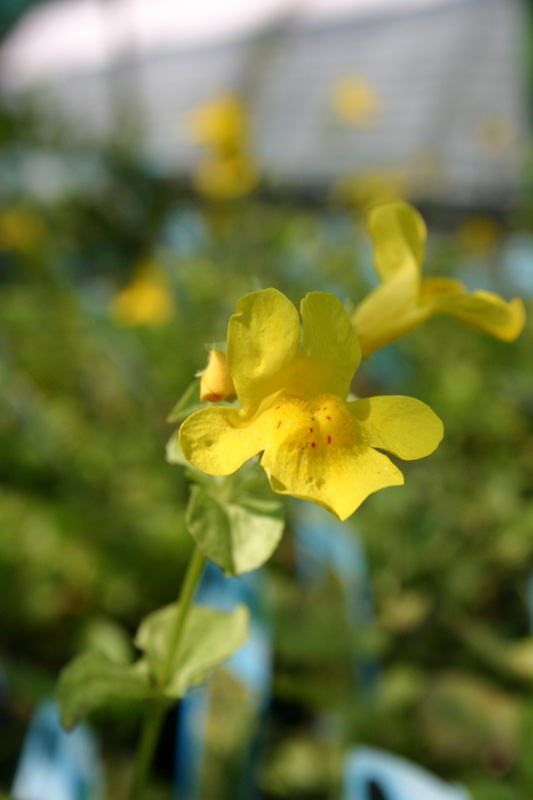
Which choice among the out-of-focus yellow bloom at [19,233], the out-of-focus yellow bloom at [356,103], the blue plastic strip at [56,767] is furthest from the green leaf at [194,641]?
the out-of-focus yellow bloom at [356,103]

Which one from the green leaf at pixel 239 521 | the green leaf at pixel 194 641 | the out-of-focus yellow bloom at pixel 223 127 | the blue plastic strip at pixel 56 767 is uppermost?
the out-of-focus yellow bloom at pixel 223 127

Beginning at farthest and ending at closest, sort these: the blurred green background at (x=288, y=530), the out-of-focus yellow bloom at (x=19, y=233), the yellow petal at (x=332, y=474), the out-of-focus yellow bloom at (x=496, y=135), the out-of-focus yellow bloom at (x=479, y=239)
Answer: the out-of-focus yellow bloom at (x=496, y=135) < the out-of-focus yellow bloom at (x=479, y=239) < the out-of-focus yellow bloom at (x=19, y=233) < the blurred green background at (x=288, y=530) < the yellow petal at (x=332, y=474)

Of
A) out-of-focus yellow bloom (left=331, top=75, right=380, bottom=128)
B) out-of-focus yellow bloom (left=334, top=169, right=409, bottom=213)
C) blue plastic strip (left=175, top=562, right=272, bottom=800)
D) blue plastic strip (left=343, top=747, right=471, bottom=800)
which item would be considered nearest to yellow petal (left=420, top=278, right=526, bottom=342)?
blue plastic strip (left=343, top=747, right=471, bottom=800)

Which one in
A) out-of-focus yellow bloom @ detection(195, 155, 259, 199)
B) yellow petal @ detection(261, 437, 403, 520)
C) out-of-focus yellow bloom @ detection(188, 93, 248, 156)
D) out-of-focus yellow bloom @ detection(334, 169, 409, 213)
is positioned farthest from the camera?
out-of-focus yellow bloom @ detection(334, 169, 409, 213)

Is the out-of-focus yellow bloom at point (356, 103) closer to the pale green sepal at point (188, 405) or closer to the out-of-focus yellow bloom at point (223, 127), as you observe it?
the out-of-focus yellow bloom at point (223, 127)

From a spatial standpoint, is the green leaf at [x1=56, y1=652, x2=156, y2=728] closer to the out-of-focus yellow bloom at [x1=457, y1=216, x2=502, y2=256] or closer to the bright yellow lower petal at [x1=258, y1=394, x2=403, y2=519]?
the bright yellow lower petal at [x1=258, y1=394, x2=403, y2=519]

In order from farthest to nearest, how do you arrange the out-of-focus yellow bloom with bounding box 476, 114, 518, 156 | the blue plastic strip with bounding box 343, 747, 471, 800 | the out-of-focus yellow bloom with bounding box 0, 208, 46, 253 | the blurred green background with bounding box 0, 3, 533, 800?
the out-of-focus yellow bloom with bounding box 476, 114, 518, 156
the out-of-focus yellow bloom with bounding box 0, 208, 46, 253
the blurred green background with bounding box 0, 3, 533, 800
the blue plastic strip with bounding box 343, 747, 471, 800
